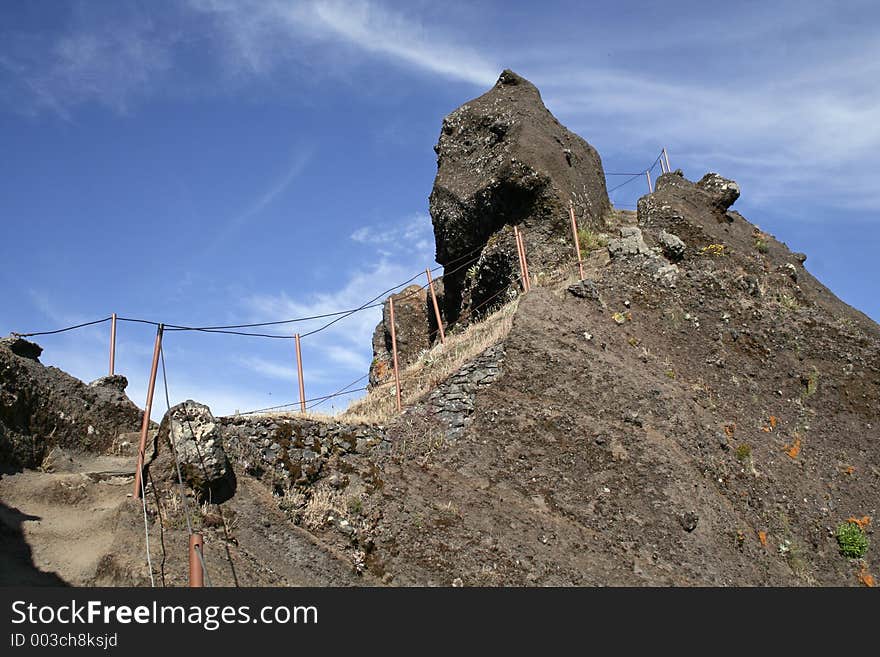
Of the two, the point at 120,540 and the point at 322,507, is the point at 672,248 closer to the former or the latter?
the point at 322,507

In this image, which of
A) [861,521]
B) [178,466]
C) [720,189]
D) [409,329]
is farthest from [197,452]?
[720,189]

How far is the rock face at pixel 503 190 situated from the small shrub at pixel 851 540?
966 centimetres

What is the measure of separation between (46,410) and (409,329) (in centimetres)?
1523

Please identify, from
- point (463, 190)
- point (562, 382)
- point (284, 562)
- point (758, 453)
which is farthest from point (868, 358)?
point (284, 562)

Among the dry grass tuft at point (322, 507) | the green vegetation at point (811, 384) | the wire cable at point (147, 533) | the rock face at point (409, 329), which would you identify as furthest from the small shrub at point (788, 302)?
the wire cable at point (147, 533)

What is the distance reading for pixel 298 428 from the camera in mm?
13492

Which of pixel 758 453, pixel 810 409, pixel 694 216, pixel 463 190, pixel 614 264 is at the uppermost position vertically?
pixel 463 190

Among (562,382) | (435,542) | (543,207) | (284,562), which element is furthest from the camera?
(543,207)

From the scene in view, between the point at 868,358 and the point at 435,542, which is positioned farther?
the point at 868,358

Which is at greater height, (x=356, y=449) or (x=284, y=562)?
(x=356, y=449)

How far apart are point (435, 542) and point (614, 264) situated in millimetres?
10322

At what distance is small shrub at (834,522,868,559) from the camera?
14711mm

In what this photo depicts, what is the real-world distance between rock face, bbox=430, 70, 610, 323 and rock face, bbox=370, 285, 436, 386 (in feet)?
4.03
